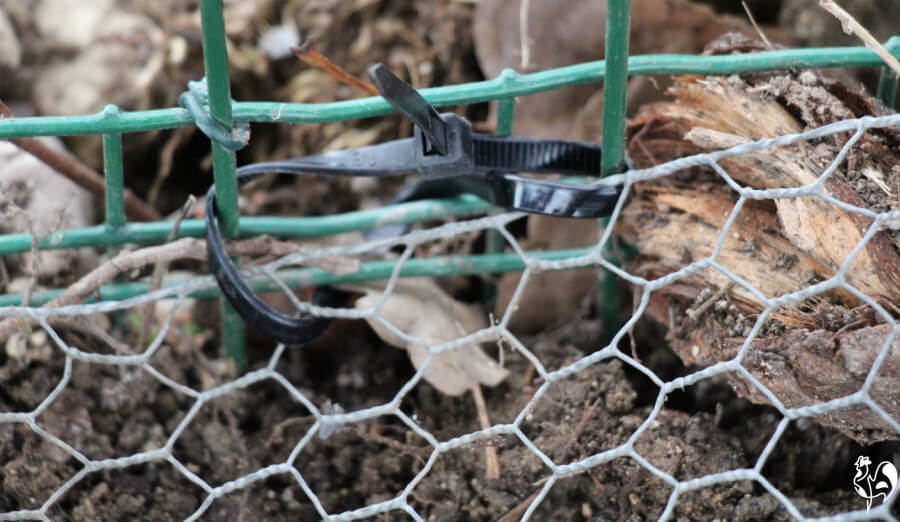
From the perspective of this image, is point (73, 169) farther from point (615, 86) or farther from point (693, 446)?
point (693, 446)

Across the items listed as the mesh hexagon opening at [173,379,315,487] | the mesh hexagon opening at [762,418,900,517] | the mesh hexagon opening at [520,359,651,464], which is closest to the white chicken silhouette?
the mesh hexagon opening at [762,418,900,517]

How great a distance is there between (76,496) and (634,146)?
0.75 metres

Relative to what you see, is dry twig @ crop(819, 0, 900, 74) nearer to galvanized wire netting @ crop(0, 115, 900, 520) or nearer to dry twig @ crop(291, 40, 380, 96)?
galvanized wire netting @ crop(0, 115, 900, 520)

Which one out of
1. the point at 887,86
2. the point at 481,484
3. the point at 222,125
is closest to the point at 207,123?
the point at 222,125

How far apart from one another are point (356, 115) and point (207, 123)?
15cm

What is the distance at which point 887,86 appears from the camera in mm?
1050

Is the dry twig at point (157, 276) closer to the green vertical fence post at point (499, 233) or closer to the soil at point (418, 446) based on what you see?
the soil at point (418, 446)

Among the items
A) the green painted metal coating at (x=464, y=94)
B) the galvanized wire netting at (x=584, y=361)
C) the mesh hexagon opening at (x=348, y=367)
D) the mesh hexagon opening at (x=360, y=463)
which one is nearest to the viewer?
the galvanized wire netting at (x=584, y=361)

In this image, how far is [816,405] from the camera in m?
0.84

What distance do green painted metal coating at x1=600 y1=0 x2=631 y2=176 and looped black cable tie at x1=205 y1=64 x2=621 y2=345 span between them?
34 mm

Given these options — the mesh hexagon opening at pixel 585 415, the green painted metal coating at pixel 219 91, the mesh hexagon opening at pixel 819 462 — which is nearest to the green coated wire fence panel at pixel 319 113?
the green painted metal coating at pixel 219 91

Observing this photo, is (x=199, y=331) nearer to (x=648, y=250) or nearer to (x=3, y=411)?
(x=3, y=411)

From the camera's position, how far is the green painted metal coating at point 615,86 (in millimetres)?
938

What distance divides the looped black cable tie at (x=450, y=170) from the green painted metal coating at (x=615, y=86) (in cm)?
3
